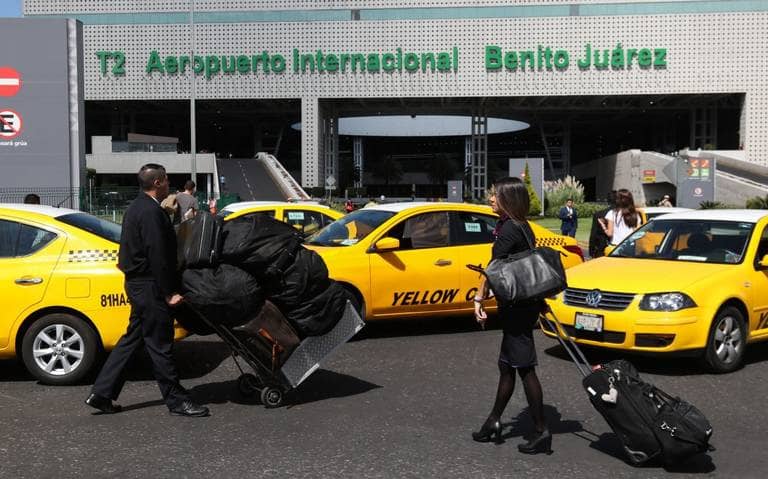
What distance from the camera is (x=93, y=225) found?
7254 millimetres

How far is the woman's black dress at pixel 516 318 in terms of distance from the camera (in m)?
4.79

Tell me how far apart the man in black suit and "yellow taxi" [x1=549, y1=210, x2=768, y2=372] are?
3.79m

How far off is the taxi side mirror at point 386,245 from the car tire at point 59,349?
3.37m

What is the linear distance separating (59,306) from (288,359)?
2.22 m

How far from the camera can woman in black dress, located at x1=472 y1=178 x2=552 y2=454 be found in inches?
189

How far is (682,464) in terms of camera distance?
15.5 feet

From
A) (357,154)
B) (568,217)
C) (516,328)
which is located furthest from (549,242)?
(357,154)

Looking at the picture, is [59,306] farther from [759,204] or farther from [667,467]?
[759,204]

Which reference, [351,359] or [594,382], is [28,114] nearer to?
[351,359]

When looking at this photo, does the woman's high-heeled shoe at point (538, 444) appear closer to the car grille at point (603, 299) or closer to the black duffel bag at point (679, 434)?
the black duffel bag at point (679, 434)

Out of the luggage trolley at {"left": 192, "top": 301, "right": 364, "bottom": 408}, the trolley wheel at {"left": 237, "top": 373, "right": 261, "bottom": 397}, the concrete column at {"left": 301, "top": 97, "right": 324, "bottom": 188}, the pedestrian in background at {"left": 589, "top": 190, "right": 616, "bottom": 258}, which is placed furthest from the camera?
the concrete column at {"left": 301, "top": 97, "right": 324, "bottom": 188}

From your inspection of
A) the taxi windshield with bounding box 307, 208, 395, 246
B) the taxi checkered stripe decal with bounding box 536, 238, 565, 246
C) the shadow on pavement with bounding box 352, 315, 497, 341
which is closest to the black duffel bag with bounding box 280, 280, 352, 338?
the taxi windshield with bounding box 307, 208, 395, 246

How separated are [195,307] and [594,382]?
2922mm

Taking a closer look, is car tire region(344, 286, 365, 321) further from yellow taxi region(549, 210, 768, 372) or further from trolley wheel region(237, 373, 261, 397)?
trolley wheel region(237, 373, 261, 397)
